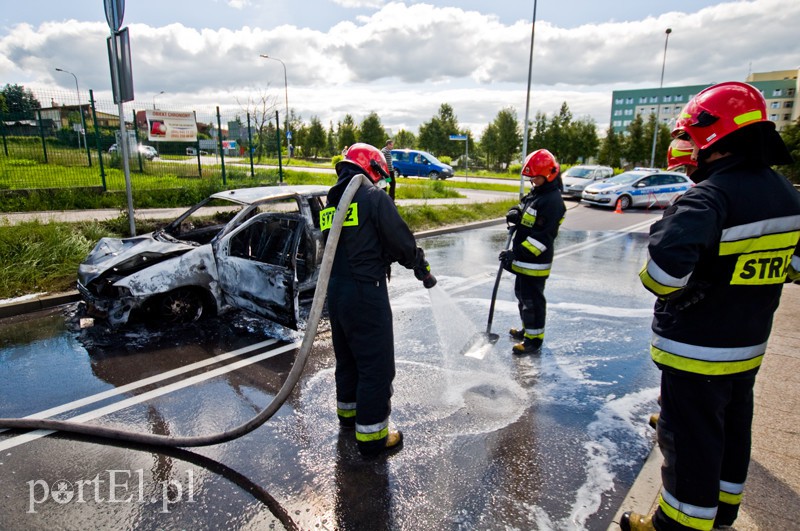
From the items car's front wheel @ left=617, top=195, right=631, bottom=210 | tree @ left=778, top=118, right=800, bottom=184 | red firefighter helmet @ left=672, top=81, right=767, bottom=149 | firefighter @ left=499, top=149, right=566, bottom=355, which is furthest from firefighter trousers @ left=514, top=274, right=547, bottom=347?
tree @ left=778, top=118, right=800, bottom=184

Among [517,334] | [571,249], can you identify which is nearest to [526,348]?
[517,334]

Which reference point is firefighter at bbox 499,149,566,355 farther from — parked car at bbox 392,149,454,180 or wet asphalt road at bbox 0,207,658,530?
parked car at bbox 392,149,454,180

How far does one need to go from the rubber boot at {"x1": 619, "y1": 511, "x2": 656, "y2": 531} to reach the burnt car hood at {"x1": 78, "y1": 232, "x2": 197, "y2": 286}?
4.68m

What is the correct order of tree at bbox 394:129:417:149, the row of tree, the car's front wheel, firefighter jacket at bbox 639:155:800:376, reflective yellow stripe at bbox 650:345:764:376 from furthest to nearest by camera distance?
tree at bbox 394:129:417:149 → the row of tree → the car's front wheel → reflective yellow stripe at bbox 650:345:764:376 → firefighter jacket at bbox 639:155:800:376

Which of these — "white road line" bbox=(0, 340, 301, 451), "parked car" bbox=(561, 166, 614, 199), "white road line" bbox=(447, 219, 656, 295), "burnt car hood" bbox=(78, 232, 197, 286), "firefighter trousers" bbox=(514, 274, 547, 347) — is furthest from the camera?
"parked car" bbox=(561, 166, 614, 199)

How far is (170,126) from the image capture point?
12641mm

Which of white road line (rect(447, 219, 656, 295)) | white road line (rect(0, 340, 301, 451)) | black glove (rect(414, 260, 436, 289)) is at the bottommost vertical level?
white road line (rect(447, 219, 656, 295))

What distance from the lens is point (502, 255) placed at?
4738 millimetres

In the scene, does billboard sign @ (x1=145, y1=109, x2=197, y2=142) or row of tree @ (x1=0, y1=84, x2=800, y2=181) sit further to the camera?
row of tree @ (x1=0, y1=84, x2=800, y2=181)

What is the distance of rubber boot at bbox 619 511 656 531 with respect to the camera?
2.38m

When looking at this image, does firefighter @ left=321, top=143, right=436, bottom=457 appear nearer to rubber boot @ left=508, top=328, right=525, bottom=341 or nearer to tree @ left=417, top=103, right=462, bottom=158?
rubber boot @ left=508, top=328, right=525, bottom=341

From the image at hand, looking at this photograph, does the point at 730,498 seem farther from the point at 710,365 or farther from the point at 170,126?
the point at 170,126

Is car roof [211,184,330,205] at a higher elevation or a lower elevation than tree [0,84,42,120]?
lower

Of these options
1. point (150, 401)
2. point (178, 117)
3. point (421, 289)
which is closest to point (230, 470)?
point (150, 401)
